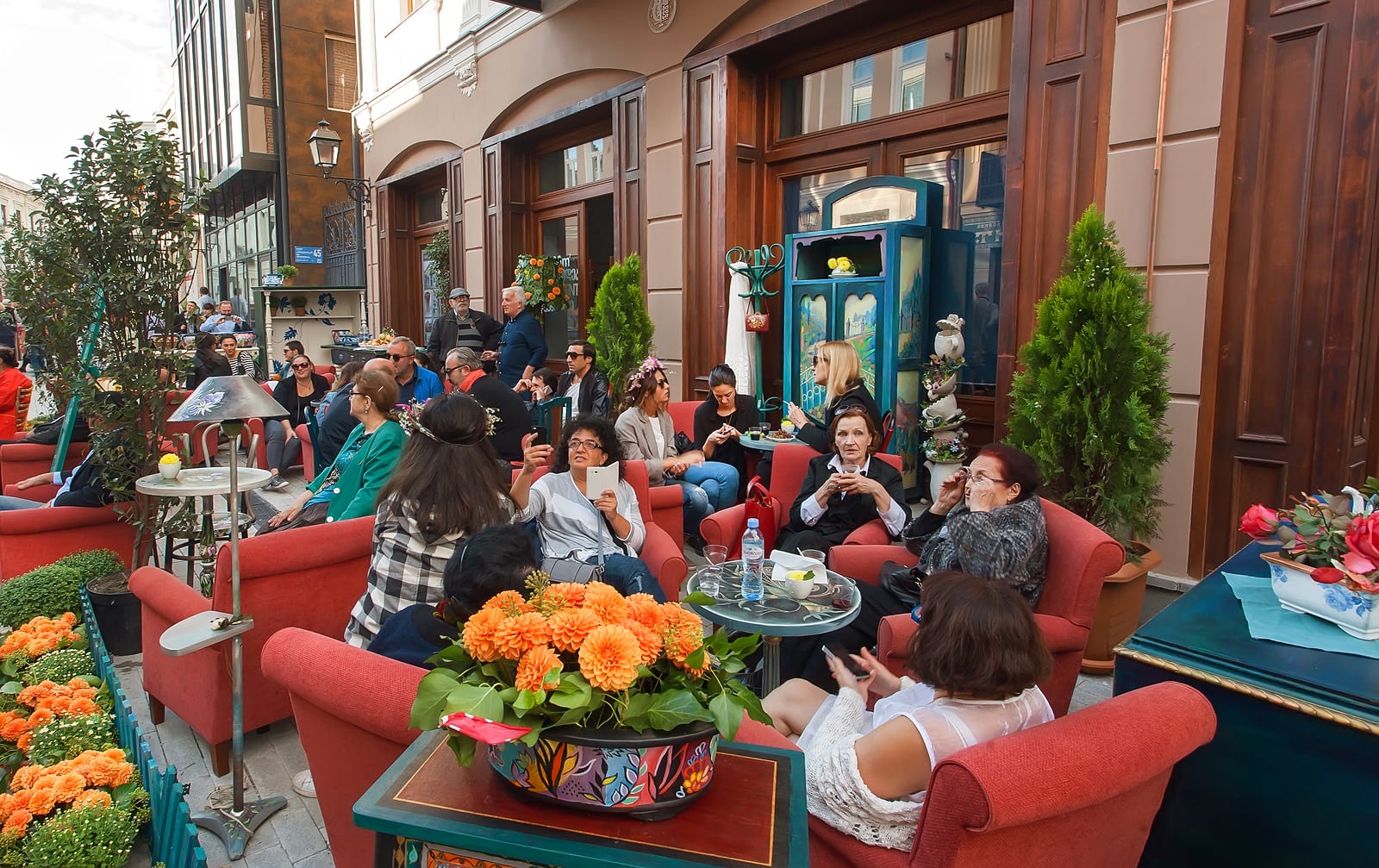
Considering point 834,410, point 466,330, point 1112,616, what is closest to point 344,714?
point 1112,616

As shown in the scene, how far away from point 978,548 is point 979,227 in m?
3.64

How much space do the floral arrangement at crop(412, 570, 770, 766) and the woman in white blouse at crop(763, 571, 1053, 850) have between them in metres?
0.55

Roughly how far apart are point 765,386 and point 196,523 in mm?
4547

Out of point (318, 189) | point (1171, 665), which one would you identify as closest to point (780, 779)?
point (1171, 665)

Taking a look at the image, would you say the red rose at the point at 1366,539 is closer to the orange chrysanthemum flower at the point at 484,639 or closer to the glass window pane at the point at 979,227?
the orange chrysanthemum flower at the point at 484,639

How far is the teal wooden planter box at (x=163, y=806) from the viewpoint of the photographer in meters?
2.00

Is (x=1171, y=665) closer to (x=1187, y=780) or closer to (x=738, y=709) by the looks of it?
(x=1187, y=780)

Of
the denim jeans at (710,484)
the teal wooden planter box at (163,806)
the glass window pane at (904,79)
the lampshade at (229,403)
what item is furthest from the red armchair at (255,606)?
the glass window pane at (904,79)

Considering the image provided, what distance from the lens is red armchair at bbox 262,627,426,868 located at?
1.67 meters

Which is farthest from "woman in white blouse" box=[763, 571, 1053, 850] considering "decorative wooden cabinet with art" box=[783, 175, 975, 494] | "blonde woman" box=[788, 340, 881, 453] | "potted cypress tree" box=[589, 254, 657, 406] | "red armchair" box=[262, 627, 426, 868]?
"potted cypress tree" box=[589, 254, 657, 406]

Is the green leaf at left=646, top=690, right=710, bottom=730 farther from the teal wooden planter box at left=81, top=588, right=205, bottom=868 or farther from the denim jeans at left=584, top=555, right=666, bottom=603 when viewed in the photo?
the denim jeans at left=584, top=555, right=666, bottom=603

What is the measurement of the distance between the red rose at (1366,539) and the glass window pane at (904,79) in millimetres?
4414

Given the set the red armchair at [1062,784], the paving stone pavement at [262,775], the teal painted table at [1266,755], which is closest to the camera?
the red armchair at [1062,784]

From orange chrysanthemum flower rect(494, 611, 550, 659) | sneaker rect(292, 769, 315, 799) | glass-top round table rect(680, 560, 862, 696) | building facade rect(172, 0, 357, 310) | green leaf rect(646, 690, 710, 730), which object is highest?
building facade rect(172, 0, 357, 310)
